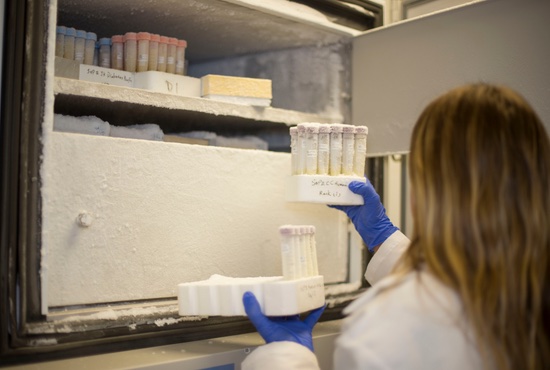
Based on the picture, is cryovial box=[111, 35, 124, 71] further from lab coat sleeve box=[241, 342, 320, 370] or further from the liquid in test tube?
lab coat sleeve box=[241, 342, 320, 370]

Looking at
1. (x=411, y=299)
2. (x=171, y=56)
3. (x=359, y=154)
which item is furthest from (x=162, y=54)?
(x=411, y=299)

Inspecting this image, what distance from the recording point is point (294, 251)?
46.8 inches

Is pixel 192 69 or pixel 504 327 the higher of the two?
pixel 192 69

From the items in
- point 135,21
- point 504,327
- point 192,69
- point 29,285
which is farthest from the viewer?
point 192,69

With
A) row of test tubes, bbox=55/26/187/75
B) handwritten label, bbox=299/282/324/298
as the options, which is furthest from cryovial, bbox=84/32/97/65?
handwritten label, bbox=299/282/324/298

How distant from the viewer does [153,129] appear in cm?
140

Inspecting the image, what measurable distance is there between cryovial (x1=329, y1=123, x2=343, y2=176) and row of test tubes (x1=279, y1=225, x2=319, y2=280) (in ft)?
0.62

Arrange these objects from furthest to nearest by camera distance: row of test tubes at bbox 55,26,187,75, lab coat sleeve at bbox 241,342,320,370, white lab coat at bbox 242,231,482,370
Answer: row of test tubes at bbox 55,26,187,75 < lab coat sleeve at bbox 241,342,320,370 < white lab coat at bbox 242,231,482,370

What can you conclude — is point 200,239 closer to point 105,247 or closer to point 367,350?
point 105,247

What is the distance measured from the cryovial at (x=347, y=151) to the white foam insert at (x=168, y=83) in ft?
1.41

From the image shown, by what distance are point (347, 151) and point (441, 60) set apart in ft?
1.11

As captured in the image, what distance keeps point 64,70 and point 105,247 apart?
45 centimetres

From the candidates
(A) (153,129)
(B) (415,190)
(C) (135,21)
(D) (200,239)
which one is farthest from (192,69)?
(B) (415,190)

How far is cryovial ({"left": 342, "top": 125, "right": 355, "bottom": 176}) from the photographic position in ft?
4.38
